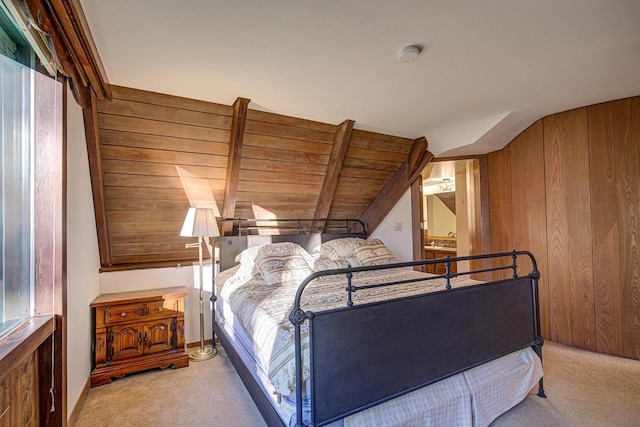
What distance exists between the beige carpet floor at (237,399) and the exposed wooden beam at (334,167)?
191cm

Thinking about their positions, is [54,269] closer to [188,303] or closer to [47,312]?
[47,312]

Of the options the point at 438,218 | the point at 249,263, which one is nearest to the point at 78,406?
the point at 249,263

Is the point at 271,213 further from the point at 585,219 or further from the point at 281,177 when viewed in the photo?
the point at 585,219

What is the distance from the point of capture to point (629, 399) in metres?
2.11

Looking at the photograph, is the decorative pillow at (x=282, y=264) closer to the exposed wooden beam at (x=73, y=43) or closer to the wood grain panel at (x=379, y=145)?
the wood grain panel at (x=379, y=145)

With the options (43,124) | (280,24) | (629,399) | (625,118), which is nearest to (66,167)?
(43,124)

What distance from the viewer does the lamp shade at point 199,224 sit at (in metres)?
2.72

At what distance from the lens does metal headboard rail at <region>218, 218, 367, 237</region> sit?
340cm

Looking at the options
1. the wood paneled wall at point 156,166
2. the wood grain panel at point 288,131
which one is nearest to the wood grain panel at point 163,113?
the wood paneled wall at point 156,166

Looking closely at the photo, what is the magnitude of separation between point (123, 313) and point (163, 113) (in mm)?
1662

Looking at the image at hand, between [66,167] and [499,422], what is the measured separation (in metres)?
2.99

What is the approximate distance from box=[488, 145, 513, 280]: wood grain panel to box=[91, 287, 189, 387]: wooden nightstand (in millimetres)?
3513

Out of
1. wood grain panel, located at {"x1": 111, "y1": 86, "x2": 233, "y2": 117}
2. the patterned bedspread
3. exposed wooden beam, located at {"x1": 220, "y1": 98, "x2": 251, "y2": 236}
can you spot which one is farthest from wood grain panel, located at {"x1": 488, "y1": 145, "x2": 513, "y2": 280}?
wood grain panel, located at {"x1": 111, "y1": 86, "x2": 233, "y2": 117}

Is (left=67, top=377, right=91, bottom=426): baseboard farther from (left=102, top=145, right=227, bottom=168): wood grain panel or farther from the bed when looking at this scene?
(left=102, top=145, right=227, bottom=168): wood grain panel
